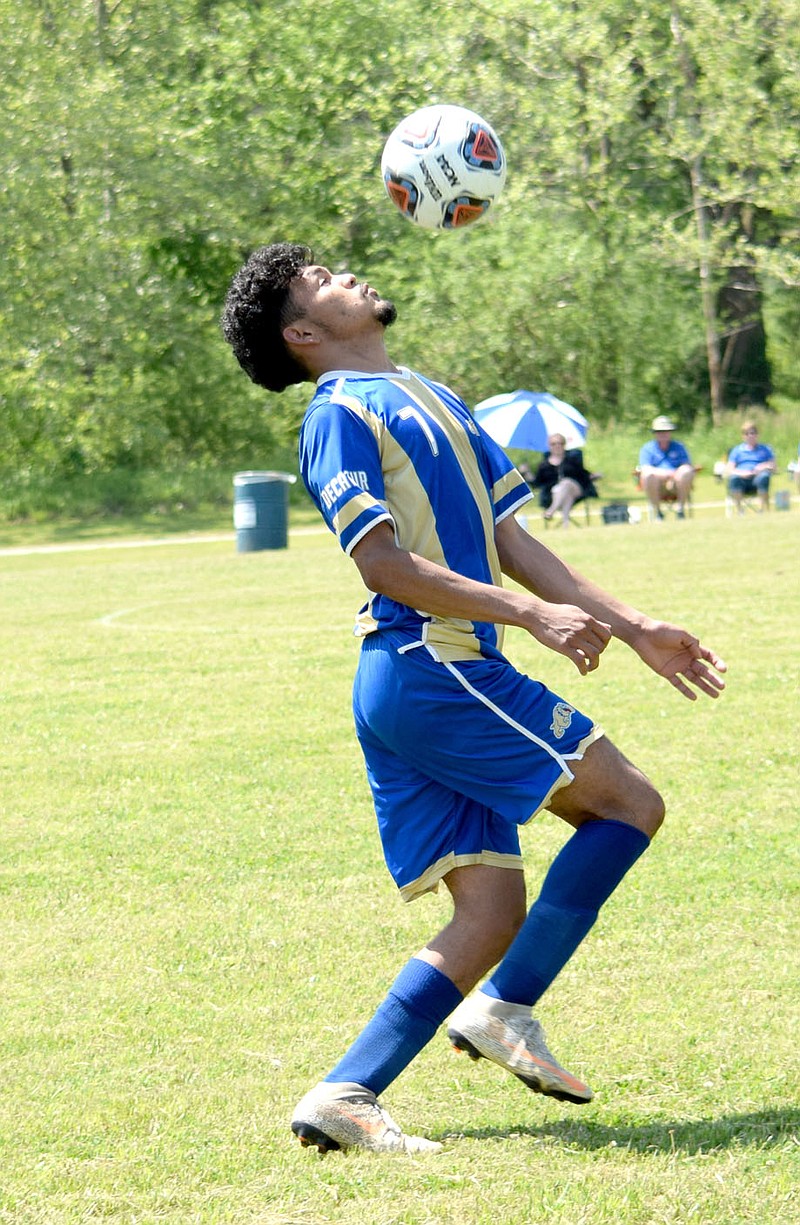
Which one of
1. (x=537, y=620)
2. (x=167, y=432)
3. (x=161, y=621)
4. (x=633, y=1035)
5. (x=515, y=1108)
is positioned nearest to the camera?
(x=537, y=620)

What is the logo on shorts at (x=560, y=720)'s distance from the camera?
3572 mm

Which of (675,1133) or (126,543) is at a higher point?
(675,1133)

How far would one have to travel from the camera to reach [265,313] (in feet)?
12.8

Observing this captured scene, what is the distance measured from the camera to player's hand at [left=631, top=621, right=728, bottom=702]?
376 centimetres

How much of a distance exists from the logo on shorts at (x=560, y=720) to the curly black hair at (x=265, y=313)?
3.39ft

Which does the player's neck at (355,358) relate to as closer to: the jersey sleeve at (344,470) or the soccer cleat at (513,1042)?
the jersey sleeve at (344,470)

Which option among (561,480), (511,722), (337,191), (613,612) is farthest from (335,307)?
(337,191)

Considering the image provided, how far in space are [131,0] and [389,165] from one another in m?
31.9

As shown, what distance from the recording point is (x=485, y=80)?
3550 centimetres

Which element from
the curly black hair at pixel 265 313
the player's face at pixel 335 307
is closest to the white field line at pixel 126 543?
the curly black hair at pixel 265 313

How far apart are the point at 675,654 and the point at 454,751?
0.62 m

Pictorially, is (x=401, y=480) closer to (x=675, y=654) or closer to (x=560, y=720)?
(x=560, y=720)

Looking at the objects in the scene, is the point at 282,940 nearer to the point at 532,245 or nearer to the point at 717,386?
the point at 532,245

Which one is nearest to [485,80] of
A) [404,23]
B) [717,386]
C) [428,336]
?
[404,23]
